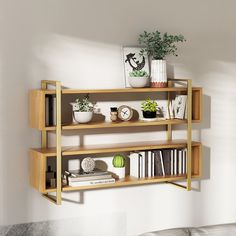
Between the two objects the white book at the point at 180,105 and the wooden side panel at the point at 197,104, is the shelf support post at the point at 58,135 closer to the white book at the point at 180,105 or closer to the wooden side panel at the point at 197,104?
the white book at the point at 180,105

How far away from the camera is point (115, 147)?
3592 millimetres

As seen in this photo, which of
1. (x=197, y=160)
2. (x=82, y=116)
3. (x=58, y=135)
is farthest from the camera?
(x=197, y=160)

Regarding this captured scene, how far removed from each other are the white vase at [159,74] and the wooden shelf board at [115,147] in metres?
0.36

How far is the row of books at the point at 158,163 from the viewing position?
3.69 meters

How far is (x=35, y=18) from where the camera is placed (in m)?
3.49

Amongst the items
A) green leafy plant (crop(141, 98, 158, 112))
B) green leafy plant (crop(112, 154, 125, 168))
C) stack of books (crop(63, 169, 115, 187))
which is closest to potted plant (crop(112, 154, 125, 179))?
green leafy plant (crop(112, 154, 125, 168))

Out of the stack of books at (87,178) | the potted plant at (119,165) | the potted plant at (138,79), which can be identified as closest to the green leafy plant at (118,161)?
the potted plant at (119,165)

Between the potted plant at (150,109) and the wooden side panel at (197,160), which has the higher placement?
the potted plant at (150,109)

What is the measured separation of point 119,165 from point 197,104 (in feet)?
2.01

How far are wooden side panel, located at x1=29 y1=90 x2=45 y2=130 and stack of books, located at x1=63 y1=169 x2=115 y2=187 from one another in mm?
348

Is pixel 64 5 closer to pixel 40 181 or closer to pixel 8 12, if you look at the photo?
pixel 8 12

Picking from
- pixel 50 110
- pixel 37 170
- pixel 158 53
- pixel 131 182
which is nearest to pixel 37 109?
pixel 50 110

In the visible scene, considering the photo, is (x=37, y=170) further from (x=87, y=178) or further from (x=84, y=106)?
(x=84, y=106)

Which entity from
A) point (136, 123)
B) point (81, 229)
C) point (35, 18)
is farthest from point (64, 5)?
point (81, 229)
